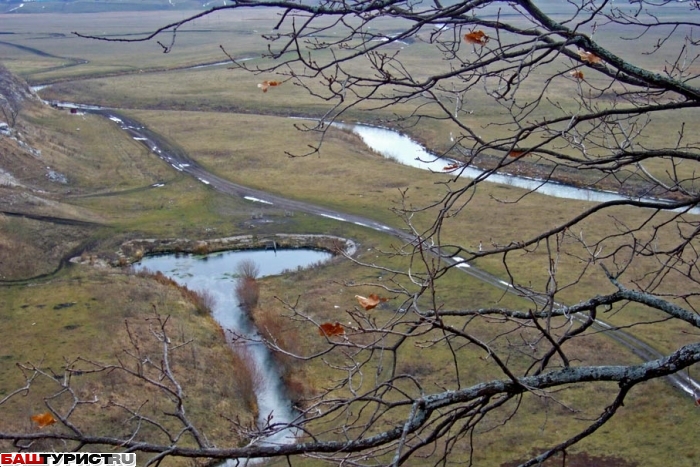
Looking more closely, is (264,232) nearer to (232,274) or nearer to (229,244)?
(229,244)

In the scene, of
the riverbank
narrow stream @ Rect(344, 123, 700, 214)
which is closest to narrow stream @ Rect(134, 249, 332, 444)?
the riverbank

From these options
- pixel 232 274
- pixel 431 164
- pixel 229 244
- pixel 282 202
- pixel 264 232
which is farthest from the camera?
pixel 431 164

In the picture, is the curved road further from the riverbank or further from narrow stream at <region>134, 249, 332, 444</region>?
narrow stream at <region>134, 249, 332, 444</region>

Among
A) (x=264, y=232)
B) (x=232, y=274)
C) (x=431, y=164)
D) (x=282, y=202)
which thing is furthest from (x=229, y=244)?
(x=431, y=164)

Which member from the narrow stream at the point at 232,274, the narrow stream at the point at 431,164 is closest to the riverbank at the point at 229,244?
the narrow stream at the point at 232,274

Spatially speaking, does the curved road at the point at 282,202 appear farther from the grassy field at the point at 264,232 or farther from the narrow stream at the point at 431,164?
the narrow stream at the point at 431,164

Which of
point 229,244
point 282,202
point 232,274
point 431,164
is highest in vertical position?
point 431,164

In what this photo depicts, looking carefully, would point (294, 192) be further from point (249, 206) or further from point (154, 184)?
point (154, 184)
